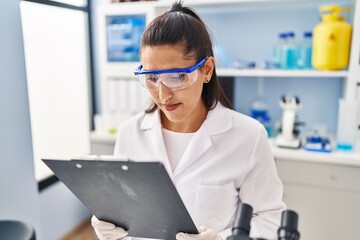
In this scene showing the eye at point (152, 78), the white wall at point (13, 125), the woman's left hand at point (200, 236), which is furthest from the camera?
the white wall at point (13, 125)

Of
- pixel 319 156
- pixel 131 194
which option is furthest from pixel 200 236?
pixel 319 156

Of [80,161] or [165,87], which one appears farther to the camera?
[165,87]

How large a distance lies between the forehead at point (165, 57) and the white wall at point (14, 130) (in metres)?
1.29

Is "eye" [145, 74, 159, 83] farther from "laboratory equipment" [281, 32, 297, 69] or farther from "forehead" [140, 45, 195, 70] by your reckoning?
"laboratory equipment" [281, 32, 297, 69]

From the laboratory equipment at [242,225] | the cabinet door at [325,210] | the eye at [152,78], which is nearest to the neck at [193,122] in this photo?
the eye at [152,78]

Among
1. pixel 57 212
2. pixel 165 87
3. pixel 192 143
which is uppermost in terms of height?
pixel 165 87

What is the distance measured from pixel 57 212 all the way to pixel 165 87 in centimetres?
208

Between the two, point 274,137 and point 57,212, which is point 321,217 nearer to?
point 274,137

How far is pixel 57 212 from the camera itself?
Answer: 2.64m

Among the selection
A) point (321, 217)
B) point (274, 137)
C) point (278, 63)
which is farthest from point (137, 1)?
point (321, 217)

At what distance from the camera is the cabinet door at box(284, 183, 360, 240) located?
6.56 ft

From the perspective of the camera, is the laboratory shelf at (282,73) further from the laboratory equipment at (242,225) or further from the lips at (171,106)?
the laboratory equipment at (242,225)

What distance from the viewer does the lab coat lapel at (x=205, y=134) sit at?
3.81ft

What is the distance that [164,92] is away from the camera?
100 centimetres
